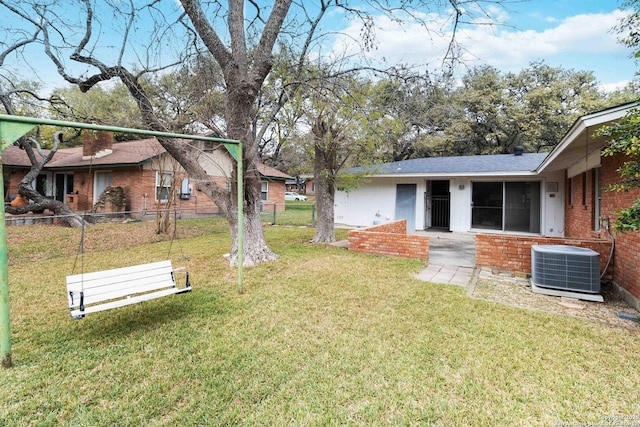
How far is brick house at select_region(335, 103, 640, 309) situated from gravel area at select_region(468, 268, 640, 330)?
0.22 m

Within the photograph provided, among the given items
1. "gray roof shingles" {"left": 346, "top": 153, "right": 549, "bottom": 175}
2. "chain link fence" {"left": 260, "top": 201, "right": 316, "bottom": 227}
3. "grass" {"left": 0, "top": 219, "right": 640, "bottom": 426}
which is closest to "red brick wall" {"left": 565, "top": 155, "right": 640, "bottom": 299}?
"grass" {"left": 0, "top": 219, "right": 640, "bottom": 426}

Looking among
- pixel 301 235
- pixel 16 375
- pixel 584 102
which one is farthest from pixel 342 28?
pixel 584 102

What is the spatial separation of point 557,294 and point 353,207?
982 cm

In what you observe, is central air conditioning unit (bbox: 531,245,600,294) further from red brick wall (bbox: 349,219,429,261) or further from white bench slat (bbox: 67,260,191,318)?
white bench slat (bbox: 67,260,191,318)

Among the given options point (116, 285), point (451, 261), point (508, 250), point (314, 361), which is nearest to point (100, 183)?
point (116, 285)

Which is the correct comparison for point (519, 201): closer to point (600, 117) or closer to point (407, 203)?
point (407, 203)

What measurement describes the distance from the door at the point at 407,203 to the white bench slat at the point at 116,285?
1058 cm

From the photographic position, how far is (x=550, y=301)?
4574 mm

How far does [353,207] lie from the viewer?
14258mm

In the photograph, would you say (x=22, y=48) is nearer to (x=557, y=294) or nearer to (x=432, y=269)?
(x=432, y=269)

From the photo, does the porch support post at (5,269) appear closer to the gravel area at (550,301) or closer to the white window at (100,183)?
the gravel area at (550,301)

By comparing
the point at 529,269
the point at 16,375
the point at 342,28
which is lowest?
the point at 16,375

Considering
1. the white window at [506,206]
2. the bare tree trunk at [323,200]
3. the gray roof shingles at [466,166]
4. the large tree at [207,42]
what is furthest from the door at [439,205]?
the large tree at [207,42]

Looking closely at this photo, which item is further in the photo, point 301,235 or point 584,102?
point 584,102
